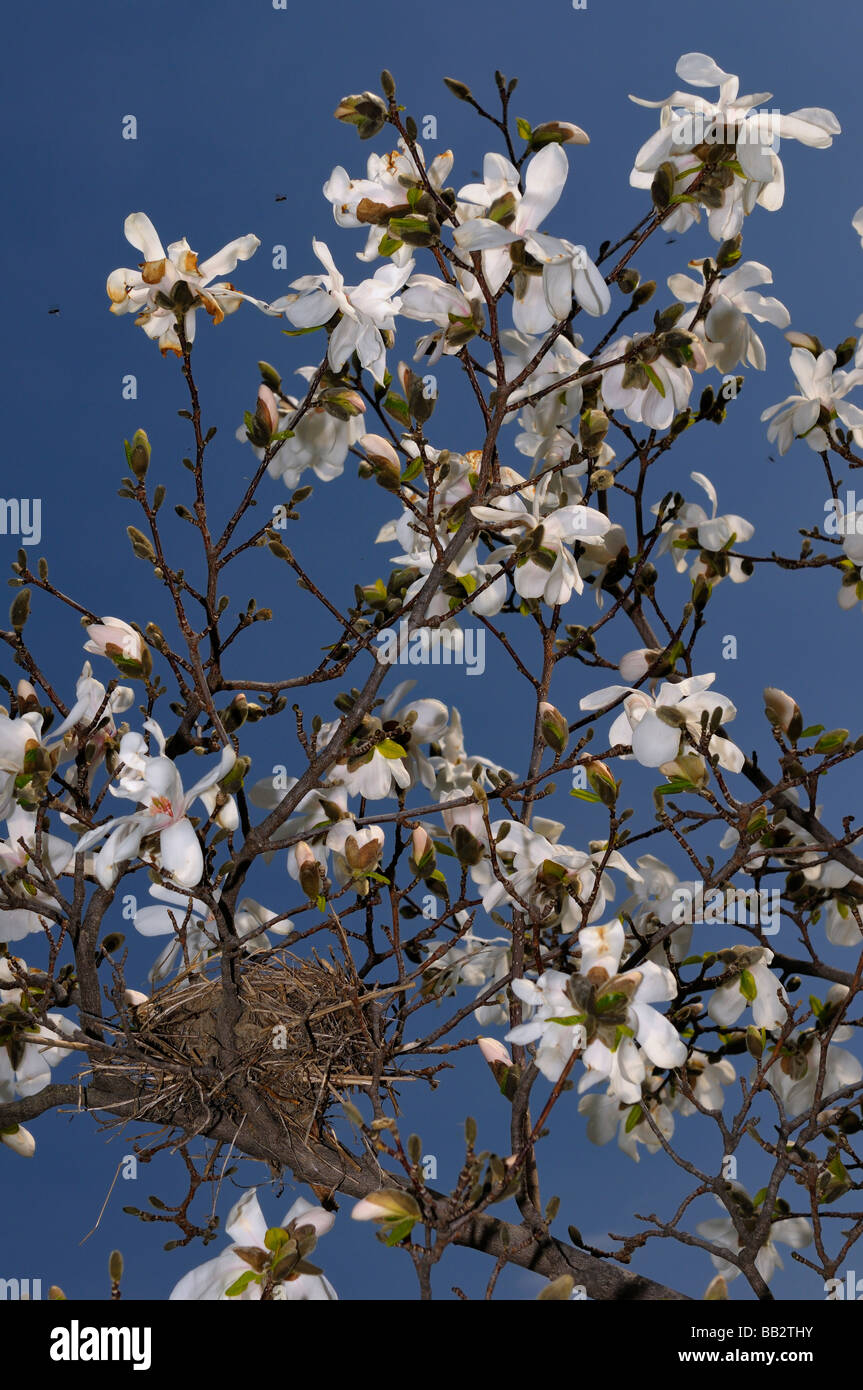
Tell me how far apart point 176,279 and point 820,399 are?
4.64ft

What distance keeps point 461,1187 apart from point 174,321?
4.79ft

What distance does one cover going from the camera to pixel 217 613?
203 centimetres

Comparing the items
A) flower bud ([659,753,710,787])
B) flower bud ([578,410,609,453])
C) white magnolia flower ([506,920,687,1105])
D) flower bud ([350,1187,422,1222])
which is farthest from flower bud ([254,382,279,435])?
flower bud ([350,1187,422,1222])

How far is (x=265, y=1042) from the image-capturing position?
2.06 meters

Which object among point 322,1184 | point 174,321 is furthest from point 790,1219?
point 174,321

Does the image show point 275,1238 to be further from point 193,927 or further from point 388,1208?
point 193,927

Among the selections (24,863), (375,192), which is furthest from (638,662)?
(24,863)

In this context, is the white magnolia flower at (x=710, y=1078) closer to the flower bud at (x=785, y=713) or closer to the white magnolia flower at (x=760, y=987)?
the white magnolia flower at (x=760, y=987)

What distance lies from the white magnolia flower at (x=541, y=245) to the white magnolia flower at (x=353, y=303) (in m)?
0.15

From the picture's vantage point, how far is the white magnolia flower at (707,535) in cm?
251

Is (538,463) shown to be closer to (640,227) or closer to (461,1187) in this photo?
(640,227)

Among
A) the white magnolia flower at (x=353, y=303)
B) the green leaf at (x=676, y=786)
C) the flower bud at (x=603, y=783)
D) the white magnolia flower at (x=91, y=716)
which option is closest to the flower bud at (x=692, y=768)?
the green leaf at (x=676, y=786)

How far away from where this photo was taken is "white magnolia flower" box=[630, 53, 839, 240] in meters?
1.80

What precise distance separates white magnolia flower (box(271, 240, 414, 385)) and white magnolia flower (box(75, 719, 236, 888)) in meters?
0.69
